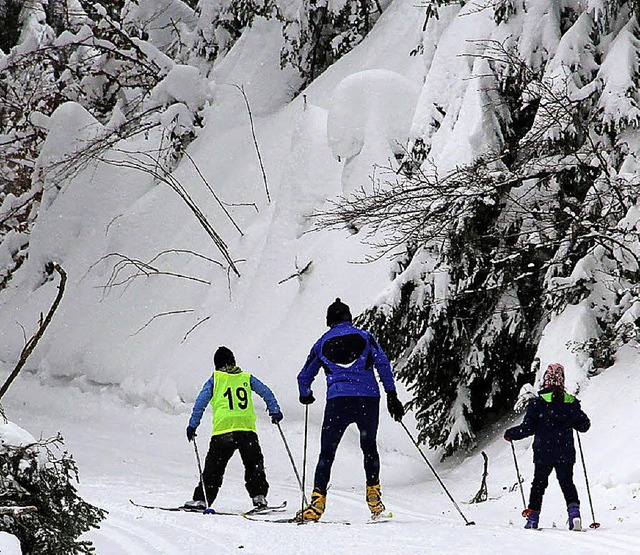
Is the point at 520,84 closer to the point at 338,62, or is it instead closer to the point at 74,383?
the point at 338,62

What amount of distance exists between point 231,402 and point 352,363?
60.2 inches

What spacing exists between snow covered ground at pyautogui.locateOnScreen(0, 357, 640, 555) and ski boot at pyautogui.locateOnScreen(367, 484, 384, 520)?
0.58 ft

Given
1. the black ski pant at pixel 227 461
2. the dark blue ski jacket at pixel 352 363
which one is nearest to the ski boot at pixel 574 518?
the dark blue ski jacket at pixel 352 363

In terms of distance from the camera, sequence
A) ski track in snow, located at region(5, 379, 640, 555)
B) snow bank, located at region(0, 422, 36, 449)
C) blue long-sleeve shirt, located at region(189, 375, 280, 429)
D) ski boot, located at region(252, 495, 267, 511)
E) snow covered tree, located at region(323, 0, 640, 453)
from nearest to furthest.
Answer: snow bank, located at region(0, 422, 36, 449) < ski track in snow, located at region(5, 379, 640, 555) < ski boot, located at region(252, 495, 267, 511) < blue long-sleeve shirt, located at region(189, 375, 280, 429) < snow covered tree, located at region(323, 0, 640, 453)

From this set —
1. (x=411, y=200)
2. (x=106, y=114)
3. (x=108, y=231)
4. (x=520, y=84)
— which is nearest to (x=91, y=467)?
(x=411, y=200)

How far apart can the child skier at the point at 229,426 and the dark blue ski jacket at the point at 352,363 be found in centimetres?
110

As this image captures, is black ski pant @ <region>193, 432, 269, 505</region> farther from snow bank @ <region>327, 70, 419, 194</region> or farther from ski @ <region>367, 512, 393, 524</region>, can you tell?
A: snow bank @ <region>327, 70, 419, 194</region>

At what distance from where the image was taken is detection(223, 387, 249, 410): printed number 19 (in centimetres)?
870

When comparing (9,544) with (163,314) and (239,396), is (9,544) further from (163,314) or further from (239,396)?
(163,314)

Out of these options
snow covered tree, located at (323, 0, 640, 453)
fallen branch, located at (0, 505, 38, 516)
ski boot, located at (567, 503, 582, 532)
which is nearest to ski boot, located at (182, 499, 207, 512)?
snow covered tree, located at (323, 0, 640, 453)

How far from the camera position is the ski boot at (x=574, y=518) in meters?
6.84

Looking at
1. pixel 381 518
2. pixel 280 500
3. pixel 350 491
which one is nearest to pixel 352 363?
pixel 381 518

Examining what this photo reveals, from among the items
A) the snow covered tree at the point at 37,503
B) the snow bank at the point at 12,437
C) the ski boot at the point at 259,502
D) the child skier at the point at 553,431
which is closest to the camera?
the snow covered tree at the point at 37,503

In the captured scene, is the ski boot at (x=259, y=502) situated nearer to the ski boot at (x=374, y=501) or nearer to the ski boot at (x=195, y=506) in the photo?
the ski boot at (x=195, y=506)
